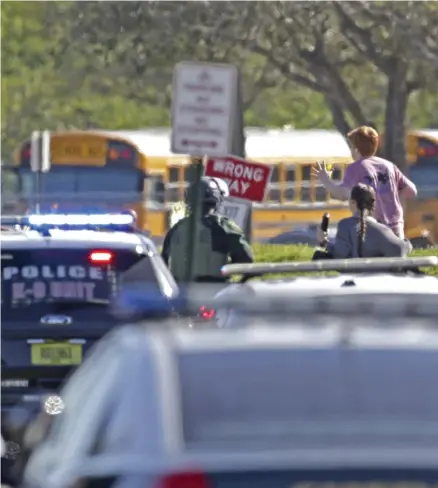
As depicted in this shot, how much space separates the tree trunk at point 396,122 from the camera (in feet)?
121

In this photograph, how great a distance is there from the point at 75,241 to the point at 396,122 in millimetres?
25899

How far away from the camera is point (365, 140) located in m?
14.1

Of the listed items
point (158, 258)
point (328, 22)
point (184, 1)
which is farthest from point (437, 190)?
point (158, 258)

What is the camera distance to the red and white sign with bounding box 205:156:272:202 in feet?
60.5

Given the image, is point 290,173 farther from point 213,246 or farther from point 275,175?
point 213,246

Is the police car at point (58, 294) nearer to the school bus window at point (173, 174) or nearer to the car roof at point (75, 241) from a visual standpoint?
the car roof at point (75, 241)

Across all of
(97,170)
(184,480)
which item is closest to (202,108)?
(184,480)

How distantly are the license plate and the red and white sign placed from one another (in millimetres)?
7302

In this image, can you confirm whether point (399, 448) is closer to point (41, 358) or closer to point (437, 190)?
point (41, 358)

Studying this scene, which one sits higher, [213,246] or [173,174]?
[213,246]

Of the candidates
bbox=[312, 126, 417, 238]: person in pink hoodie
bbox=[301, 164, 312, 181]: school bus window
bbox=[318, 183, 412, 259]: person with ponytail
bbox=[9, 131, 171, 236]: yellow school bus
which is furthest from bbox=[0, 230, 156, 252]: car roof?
bbox=[301, 164, 312, 181]: school bus window

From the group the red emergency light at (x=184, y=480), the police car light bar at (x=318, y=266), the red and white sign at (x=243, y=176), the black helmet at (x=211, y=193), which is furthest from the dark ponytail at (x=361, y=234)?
the red emergency light at (x=184, y=480)

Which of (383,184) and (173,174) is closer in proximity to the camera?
Answer: (383,184)

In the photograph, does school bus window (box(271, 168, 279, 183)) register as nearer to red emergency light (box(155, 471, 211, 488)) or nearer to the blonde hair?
→ the blonde hair
